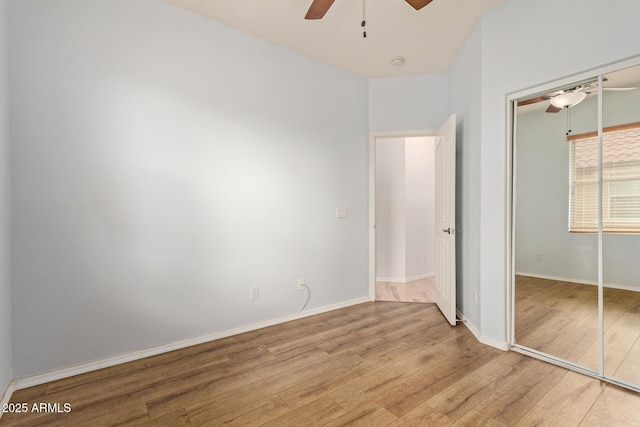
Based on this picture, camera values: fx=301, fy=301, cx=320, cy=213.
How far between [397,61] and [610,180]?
234 centimetres

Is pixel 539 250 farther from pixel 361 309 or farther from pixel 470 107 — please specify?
pixel 361 309

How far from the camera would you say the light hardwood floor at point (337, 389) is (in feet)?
5.63

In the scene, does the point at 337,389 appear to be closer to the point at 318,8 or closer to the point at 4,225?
the point at 4,225

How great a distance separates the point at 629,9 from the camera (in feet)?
6.03

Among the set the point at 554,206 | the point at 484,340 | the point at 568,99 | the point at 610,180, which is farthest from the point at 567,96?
the point at 484,340

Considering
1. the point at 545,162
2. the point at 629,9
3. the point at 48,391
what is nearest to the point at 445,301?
the point at 545,162

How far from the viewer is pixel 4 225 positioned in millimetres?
1890

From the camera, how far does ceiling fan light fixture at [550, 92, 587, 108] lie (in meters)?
2.18

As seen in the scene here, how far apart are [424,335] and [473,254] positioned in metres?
0.91

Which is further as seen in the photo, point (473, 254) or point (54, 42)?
point (473, 254)

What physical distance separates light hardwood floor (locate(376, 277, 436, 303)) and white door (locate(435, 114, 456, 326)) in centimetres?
41

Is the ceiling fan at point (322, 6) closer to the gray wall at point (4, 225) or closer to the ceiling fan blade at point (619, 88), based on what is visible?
the ceiling fan blade at point (619, 88)

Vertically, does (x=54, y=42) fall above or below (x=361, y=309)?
above

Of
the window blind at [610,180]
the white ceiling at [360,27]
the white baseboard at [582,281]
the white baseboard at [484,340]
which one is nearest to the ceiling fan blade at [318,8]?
the white ceiling at [360,27]
